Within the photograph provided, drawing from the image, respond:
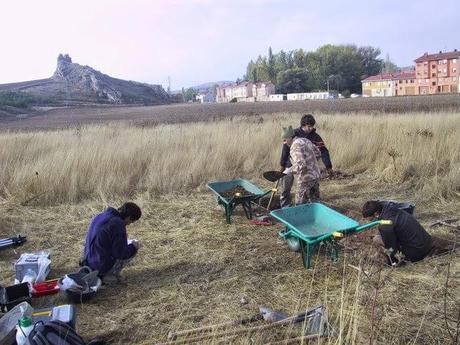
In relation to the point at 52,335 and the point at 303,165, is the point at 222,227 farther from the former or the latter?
the point at 52,335

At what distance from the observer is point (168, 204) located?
26.1 ft

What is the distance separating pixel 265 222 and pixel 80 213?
3149 millimetres

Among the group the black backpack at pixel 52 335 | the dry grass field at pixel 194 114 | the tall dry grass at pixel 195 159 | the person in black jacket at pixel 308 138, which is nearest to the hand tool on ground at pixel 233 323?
the black backpack at pixel 52 335

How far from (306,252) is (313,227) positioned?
2.55ft

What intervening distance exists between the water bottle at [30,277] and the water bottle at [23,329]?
60.0 inches

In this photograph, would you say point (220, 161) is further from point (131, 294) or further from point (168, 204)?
point (131, 294)

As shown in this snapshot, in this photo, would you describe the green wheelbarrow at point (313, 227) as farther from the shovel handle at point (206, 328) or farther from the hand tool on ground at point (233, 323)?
the shovel handle at point (206, 328)

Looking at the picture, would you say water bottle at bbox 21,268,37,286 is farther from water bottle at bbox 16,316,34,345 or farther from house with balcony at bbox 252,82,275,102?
house with balcony at bbox 252,82,275,102

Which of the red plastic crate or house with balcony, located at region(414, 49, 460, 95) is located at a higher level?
house with balcony, located at region(414, 49, 460, 95)

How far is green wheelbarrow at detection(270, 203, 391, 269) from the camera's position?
14.9ft

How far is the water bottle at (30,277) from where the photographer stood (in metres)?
4.58

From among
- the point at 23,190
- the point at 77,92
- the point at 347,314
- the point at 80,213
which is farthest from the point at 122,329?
the point at 77,92

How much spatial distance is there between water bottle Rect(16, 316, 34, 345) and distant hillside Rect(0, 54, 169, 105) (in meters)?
60.2

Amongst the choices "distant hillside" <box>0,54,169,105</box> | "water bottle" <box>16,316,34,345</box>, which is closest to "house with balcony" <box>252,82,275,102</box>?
"distant hillside" <box>0,54,169,105</box>
